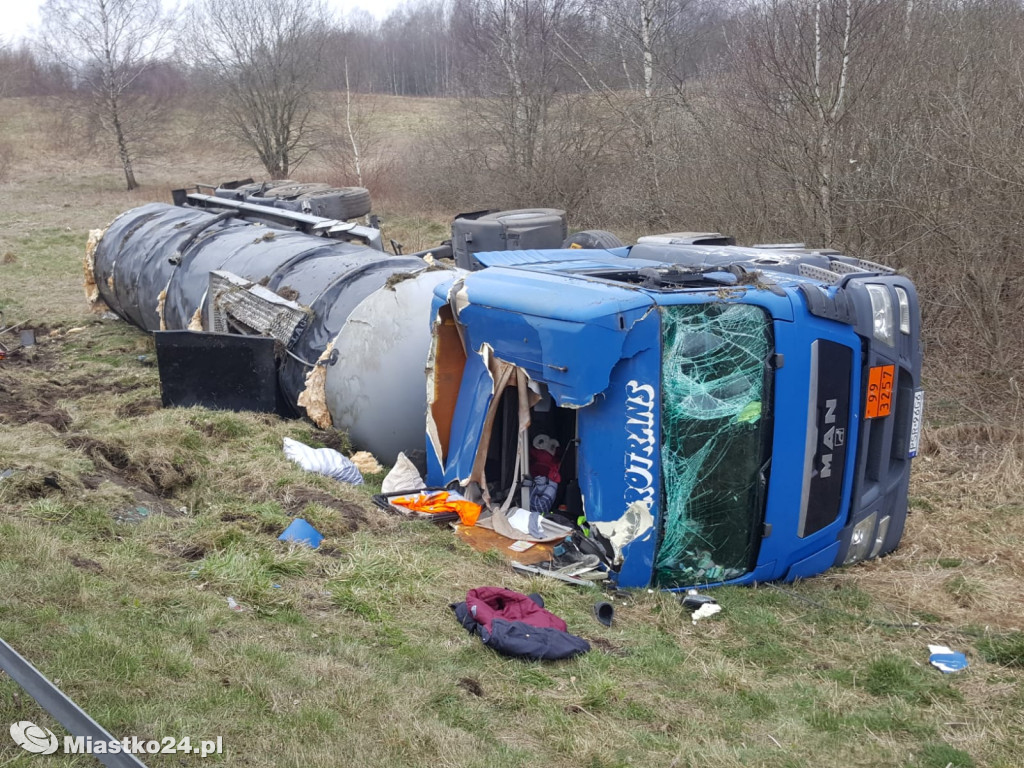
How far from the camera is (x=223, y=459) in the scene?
7277 mm

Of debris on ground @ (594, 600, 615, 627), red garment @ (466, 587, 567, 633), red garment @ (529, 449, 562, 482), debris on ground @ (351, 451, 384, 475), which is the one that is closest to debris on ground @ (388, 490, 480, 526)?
red garment @ (529, 449, 562, 482)

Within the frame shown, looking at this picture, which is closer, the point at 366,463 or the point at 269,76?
the point at 366,463

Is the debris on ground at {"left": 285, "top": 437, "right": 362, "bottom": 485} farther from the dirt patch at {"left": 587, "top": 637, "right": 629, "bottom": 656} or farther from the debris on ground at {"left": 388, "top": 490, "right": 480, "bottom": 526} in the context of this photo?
the dirt patch at {"left": 587, "top": 637, "right": 629, "bottom": 656}

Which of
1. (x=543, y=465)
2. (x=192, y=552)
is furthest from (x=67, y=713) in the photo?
(x=543, y=465)

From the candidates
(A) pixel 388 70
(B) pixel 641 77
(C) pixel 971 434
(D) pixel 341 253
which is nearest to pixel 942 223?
(C) pixel 971 434

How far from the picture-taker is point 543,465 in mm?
6648

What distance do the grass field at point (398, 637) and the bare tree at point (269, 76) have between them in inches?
1192

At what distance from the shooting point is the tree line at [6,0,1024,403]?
1080 centimetres

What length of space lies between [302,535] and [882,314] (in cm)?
383

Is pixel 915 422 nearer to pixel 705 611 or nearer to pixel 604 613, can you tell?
pixel 705 611

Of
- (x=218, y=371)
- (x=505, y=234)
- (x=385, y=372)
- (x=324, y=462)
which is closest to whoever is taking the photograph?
(x=324, y=462)

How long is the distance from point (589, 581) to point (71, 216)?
89.7 feet

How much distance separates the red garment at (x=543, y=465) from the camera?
661 cm

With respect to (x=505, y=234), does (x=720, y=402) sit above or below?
below
